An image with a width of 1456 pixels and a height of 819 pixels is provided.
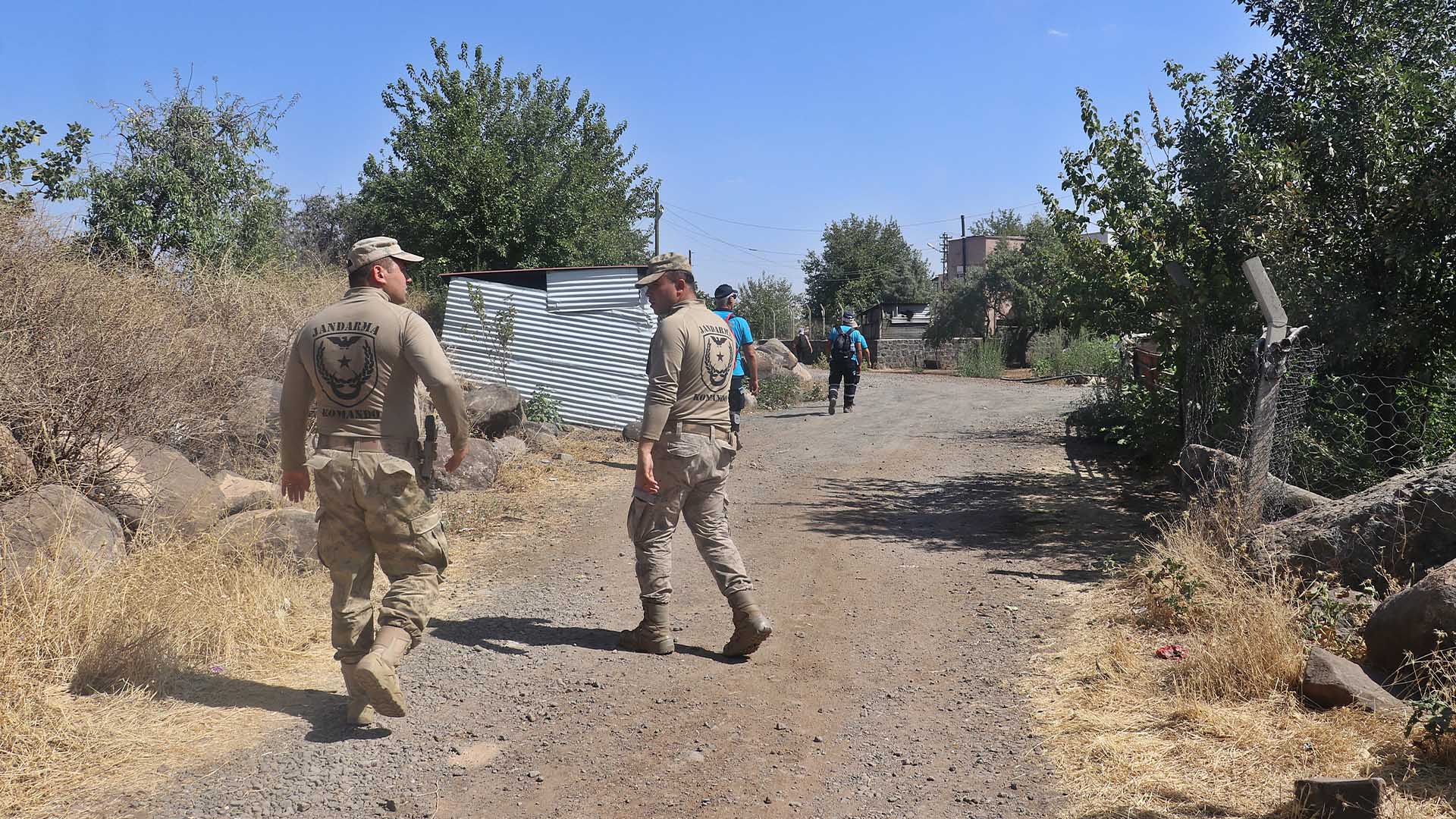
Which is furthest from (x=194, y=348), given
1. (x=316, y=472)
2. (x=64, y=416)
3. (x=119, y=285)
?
(x=316, y=472)

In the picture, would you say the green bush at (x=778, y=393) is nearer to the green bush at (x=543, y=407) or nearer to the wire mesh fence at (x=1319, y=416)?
the green bush at (x=543, y=407)

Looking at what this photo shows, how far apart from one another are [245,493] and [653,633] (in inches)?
154

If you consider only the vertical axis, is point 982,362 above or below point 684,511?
above

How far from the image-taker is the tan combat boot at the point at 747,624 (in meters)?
5.14

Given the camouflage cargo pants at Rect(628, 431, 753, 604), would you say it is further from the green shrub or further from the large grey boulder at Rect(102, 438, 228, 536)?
the green shrub

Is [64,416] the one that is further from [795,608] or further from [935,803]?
[935,803]

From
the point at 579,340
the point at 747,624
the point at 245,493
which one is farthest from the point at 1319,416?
the point at 579,340

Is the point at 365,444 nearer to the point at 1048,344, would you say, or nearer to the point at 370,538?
the point at 370,538

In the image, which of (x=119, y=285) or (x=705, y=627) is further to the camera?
(x=119, y=285)

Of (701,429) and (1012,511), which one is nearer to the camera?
(701,429)

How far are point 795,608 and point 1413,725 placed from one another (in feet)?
10.3

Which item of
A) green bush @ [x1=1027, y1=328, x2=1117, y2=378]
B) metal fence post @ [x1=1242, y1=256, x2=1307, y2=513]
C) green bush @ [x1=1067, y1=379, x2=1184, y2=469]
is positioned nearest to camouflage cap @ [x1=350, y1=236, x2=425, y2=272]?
metal fence post @ [x1=1242, y1=256, x2=1307, y2=513]

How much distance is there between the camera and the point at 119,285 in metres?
8.85

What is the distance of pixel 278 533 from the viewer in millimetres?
6383
